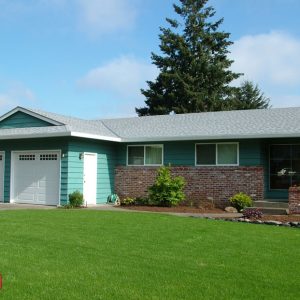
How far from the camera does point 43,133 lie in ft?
62.7

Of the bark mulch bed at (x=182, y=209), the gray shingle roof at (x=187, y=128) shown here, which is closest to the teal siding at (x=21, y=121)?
the gray shingle roof at (x=187, y=128)

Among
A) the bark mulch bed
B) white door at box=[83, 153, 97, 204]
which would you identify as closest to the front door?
the bark mulch bed

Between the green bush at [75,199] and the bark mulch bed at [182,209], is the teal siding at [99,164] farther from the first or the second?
the bark mulch bed at [182,209]

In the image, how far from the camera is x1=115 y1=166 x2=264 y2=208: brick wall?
61.1 ft

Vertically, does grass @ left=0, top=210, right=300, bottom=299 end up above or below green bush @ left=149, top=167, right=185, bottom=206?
below

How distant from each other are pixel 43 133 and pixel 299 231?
11.0 metres

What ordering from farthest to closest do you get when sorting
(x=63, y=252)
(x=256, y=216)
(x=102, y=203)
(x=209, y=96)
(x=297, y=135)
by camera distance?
(x=209, y=96), (x=102, y=203), (x=297, y=135), (x=256, y=216), (x=63, y=252)

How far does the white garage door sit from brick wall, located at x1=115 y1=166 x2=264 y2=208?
3.43 m

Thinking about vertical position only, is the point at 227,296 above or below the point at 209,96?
below

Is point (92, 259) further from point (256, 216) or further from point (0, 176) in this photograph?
point (0, 176)

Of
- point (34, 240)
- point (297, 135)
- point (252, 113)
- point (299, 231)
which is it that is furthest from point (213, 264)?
point (252, 113)

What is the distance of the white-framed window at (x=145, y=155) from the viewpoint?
2084 centimetres

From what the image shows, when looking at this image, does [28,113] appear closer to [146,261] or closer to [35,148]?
[35,148]

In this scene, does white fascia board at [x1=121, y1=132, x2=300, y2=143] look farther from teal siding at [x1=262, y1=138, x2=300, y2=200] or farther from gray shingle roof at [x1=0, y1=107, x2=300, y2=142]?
teal siding at [x1=262, y1=138, x2=300, y2=200]
